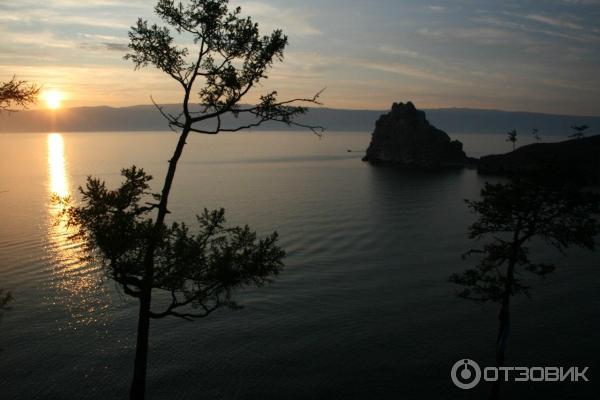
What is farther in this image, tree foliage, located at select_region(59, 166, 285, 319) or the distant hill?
the distant hill

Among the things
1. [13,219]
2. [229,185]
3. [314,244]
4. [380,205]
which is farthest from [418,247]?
[229,185]

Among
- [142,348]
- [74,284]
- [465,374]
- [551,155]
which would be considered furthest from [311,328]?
[551,155]

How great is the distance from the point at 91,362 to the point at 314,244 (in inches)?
1389

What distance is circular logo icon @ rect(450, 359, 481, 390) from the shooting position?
1193 inches

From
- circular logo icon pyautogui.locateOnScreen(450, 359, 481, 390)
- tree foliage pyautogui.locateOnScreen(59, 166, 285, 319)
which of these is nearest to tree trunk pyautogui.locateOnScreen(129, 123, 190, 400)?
tree foliage pyautogui.locateOnScreen(59, 166, 285, 319)

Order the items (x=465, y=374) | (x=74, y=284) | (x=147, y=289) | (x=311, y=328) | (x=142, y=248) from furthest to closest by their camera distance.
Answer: (x=74, y=284)
(x=311, y=328)
(x=465, y=374)
(x=142, y=248)
(x=147, y=289)

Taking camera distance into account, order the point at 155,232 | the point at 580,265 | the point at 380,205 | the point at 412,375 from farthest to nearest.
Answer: the point at 380,205, the point at 580,265, the point at 412,375, the point at 155,232

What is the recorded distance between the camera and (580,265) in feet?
186

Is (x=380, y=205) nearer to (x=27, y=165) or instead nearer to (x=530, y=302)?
(x=530, y=302)

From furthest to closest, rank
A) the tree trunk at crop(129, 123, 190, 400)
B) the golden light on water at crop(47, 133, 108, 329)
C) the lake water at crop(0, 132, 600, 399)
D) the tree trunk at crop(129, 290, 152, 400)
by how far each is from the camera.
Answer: the golden light on water at crop(47, 133, 108, 329), the lake water at crop(0, 132, 600, 399), the tree trunk at crop(129, 290, 152, 400), the tree trunk at crop(129, 123, 190, 400)

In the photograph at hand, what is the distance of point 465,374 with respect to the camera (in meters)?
31.1

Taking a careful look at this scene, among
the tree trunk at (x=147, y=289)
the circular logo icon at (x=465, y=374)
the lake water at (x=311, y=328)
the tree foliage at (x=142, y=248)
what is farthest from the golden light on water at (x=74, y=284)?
the circular logo icon at (x=465, y=374)

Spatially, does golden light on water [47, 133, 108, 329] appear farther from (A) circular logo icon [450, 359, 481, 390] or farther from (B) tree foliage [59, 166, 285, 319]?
(A) circular logo icon [450, 359, 481, 390]

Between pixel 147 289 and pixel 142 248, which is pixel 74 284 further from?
pixel 147 289
